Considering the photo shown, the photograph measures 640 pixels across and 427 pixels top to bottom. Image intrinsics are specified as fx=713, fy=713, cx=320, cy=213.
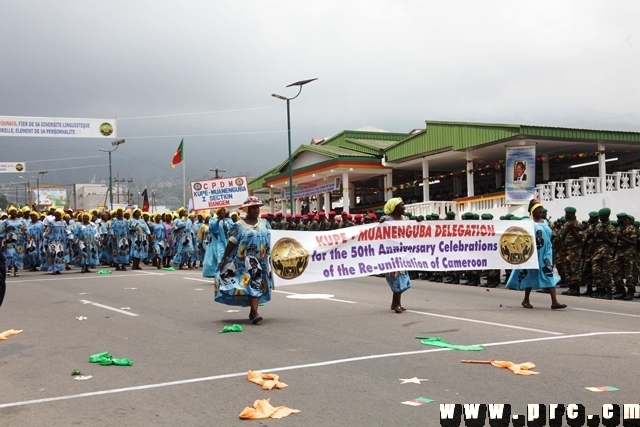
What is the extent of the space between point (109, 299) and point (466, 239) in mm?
7046

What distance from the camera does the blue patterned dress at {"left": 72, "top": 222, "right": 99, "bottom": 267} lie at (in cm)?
2314

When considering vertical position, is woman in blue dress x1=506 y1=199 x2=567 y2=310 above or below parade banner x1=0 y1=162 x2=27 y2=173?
below

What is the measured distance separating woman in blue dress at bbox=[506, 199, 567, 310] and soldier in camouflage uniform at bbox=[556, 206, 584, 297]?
122 inches

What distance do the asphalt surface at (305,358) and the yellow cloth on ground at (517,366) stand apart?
0.10m

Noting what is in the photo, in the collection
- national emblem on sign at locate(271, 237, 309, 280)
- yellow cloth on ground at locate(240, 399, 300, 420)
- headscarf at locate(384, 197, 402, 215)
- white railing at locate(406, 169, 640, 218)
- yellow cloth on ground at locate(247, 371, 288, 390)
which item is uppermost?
white railing at locate(406, 169, 640, 218)

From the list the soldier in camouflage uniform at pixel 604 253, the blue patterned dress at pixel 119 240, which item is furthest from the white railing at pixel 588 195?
the blue patterned dress at pixel 119 240

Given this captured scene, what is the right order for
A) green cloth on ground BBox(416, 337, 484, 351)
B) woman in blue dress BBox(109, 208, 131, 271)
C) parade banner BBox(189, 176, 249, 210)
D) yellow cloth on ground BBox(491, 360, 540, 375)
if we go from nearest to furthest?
yellow cloth on ground BBox(491, 360, 540, 375) → green cloth on ground BBox(416, 337, 484, 351) → woman in blue dress BBox(109, 208, 131, 271) → parade banner BBox(189, 176, 249, 210)

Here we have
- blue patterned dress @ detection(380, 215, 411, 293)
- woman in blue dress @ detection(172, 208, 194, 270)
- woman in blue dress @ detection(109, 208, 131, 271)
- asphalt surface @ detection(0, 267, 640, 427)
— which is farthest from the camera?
woman in blue dress @ detection(172, 208, 194, 270)

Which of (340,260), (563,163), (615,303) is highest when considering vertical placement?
(563,163)

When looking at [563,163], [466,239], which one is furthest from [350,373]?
[563,163]

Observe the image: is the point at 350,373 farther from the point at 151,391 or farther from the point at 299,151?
the point at 299,151

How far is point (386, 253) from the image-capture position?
12344 millimetres

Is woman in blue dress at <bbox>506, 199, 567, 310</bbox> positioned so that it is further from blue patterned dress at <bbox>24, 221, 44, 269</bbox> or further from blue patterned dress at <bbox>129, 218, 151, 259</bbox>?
blue patterned dress at <bbox>24, 221, 44, 269</bbox>

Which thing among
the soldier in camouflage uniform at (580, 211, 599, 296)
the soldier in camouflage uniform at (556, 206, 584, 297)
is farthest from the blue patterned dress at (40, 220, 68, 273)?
the soldier in camouflage uniform at (580, 211, 599, 296)
